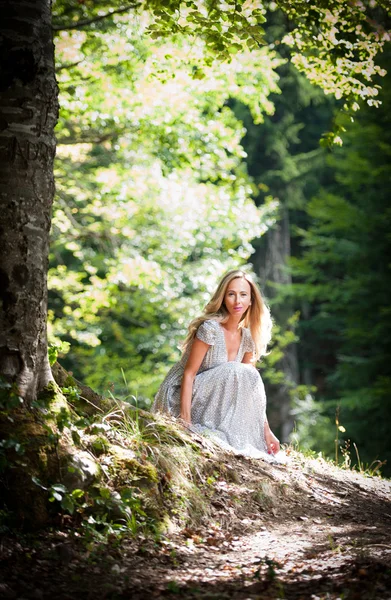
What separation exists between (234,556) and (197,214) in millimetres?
9456

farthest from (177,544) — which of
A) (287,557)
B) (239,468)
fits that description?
(239,468)

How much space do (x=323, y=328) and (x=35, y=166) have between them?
18.9m

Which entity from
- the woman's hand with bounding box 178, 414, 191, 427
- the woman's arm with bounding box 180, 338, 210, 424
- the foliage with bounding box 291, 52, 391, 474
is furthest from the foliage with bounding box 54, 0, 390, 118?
the foliage with bounding box 291, 52, 391, 474

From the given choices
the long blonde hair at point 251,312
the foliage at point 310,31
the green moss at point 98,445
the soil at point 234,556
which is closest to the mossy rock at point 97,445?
the green moss at point 98,445

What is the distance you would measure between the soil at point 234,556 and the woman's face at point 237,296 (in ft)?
4.78

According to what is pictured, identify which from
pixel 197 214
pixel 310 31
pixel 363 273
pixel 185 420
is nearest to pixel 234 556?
pixel 185 420

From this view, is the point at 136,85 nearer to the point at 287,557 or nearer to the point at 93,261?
the point at 93,261

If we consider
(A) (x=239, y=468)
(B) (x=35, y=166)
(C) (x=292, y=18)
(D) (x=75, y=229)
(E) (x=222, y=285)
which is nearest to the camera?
(B) (x=35, y=166)

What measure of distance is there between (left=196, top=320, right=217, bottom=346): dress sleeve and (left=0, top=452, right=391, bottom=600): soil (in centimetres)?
109

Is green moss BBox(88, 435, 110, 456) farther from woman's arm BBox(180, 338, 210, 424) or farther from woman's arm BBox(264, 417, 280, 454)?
woman's arm BBox(264, 417, 280, 454)

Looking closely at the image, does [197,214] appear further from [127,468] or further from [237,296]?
[127,468]

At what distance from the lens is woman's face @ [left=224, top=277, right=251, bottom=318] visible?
6047 millimetres

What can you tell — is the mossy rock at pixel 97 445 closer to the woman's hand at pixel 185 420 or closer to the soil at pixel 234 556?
the soil at pixel 234 556

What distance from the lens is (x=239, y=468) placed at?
4.92 metres
